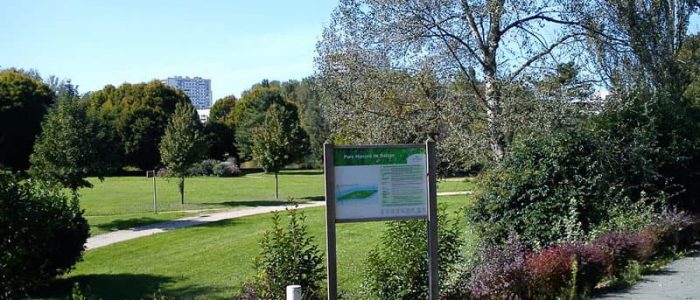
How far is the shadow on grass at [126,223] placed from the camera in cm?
2512

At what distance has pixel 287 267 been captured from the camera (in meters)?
6.63

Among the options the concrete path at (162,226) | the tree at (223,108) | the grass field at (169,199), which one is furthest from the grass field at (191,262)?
the tree at (223,108)

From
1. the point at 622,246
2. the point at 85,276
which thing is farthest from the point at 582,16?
the point at 85,276

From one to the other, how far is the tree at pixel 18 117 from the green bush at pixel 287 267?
6048 centimetres

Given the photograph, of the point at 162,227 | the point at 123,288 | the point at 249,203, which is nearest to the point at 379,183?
the point at 123,288

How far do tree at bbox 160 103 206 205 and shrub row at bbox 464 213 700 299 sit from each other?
2748 cm

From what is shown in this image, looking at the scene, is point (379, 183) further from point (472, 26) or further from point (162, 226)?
point (162, 226)

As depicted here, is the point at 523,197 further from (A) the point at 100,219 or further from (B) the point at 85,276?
(A) the point at 100,219

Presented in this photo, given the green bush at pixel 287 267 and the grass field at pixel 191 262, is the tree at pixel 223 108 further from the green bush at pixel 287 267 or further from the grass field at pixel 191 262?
the green bush at pixel 287 267

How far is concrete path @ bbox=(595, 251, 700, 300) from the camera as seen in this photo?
8.58m

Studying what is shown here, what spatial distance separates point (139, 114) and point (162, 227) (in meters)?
51.4

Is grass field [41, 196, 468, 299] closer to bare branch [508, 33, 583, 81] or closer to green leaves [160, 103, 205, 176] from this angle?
bare branch [508, 33, 583, 81]

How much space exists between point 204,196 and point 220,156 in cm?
4210

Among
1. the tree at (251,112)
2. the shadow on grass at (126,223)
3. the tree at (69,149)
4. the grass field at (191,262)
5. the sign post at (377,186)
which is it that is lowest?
the grass field at (191,262)
